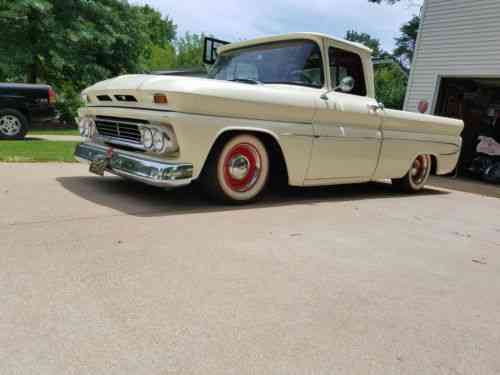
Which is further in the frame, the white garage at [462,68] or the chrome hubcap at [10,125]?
the white garage at [462,68]

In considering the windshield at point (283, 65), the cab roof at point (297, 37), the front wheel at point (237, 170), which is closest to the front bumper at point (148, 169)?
the front wheel at point (237, 170)

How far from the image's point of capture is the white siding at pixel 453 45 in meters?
10.2

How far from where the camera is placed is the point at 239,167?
14.1 ft

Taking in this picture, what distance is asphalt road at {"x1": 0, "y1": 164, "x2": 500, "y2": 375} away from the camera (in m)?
1.75

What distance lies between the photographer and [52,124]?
647 inches

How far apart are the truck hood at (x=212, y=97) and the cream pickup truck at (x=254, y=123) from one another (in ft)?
0.03

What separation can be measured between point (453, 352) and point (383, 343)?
0.31m

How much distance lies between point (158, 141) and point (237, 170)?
875 millimetres

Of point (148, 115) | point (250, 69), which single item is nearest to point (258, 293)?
point (148, 115)

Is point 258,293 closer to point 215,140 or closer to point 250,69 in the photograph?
point 215,140

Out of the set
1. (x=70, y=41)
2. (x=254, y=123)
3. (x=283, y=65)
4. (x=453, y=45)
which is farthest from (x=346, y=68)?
(x=70, y=41)

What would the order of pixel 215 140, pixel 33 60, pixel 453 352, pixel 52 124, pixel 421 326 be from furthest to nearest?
pixel 52 124 → pixel 33 60 → pixel 215 140 → pixel 421 326 → pixel 453 352

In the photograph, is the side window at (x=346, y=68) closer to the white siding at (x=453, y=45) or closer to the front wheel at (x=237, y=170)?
the front wheel at (x=237, y=170)

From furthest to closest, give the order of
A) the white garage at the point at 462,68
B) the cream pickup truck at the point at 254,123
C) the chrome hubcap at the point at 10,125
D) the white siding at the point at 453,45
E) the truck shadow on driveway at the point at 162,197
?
the white garage at the point at 462,68
the white siding at the point at 453,45
the chrome hubcap at the point at 10,125
the truck shadow on driveway at the point at 162,197
the cream pickup truck at the point at 254,123
